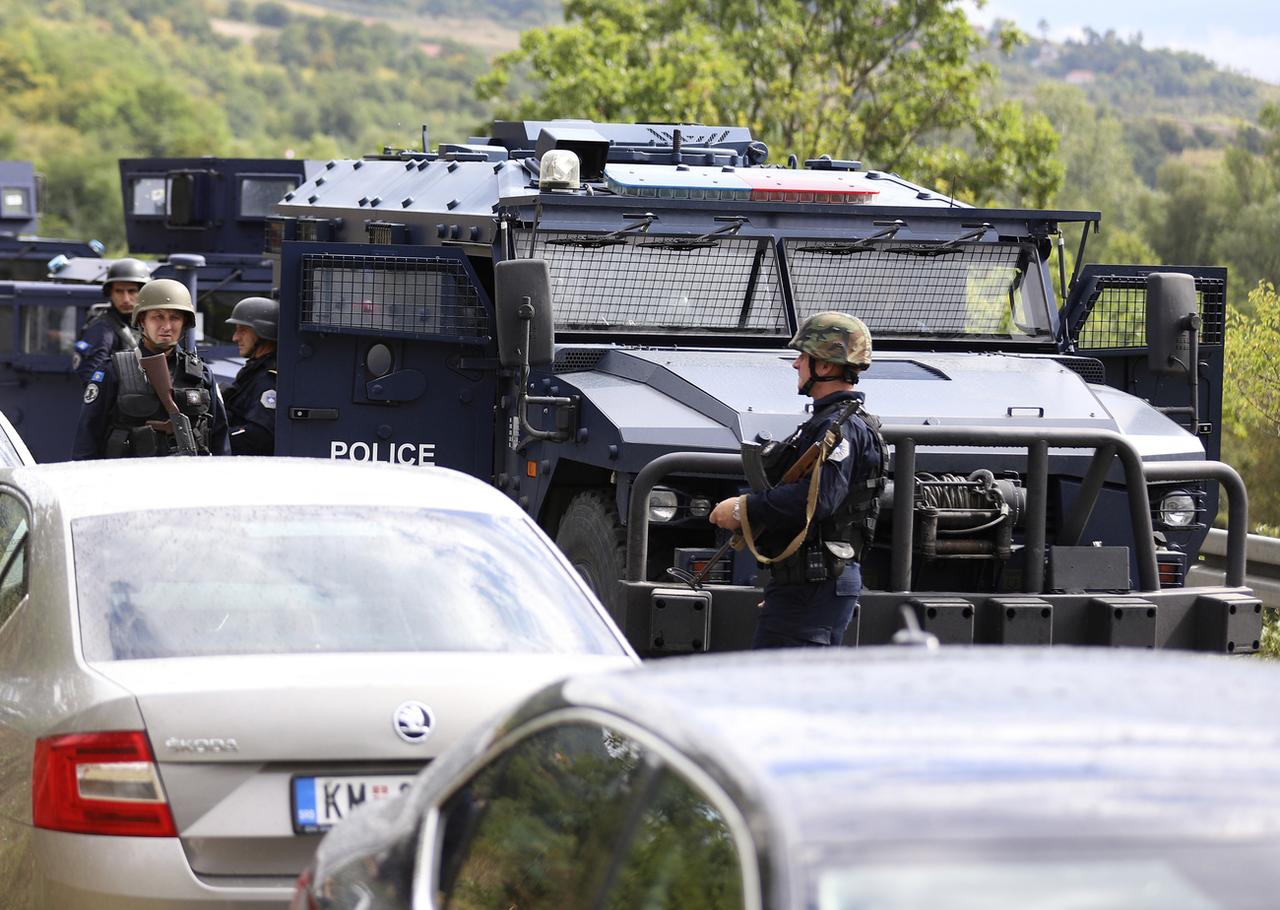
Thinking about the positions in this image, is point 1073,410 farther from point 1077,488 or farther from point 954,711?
point 954,711

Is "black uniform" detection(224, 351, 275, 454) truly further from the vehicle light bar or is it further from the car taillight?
the car taillight

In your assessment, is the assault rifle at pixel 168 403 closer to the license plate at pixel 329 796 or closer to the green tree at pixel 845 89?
the license plate at pixel 329 796

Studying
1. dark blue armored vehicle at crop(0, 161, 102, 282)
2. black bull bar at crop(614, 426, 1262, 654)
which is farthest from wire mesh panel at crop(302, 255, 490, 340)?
dark blue armored vehicle at crop(0, 161, 102, 282)

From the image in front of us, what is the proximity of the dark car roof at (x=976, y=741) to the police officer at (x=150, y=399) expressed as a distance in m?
6.01

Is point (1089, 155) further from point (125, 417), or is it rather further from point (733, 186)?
point (125, 417)

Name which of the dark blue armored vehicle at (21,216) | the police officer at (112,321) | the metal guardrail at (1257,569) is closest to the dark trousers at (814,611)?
the metal guardrail at (1257,569)

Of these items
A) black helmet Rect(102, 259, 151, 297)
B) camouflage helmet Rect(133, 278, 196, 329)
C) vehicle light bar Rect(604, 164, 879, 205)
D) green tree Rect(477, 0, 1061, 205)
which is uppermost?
green tree Rect(477, 0, 1061, 205)

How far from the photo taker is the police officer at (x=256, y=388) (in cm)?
950

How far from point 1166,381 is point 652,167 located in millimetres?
2447

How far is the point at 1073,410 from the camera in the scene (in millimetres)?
7668

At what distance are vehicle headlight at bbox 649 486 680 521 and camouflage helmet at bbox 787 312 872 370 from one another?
3.39ft

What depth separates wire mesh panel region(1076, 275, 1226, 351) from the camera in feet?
29.4

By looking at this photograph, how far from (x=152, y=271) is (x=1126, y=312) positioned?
8.50 meters

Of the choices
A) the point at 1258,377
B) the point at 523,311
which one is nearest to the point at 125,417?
the point at 523,311
